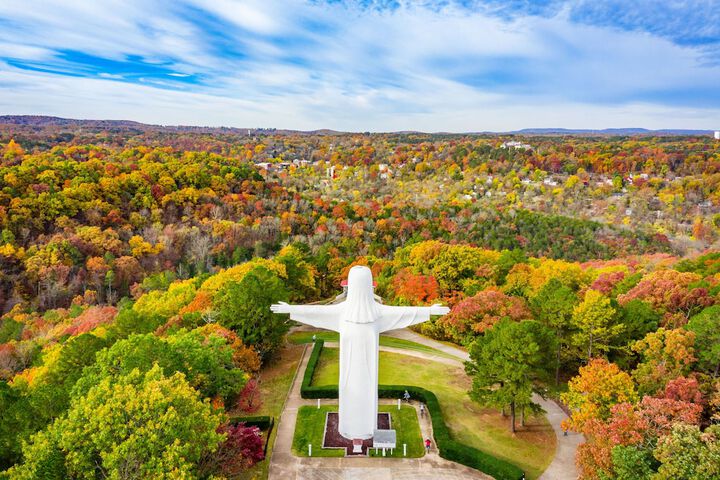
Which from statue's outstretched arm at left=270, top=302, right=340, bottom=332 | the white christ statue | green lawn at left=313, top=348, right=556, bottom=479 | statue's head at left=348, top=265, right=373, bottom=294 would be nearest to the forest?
green lawn at left=313, top=348, right=556, bottom=479

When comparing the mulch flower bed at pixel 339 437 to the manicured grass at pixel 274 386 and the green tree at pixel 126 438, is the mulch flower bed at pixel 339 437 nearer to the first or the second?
the manicured grass at pixel 274 386

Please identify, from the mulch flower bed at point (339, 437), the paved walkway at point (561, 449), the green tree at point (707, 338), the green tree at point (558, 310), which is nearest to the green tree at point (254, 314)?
the mulch flower bed at point (339, 437)

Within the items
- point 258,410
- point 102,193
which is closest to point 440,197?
→ point 102,193

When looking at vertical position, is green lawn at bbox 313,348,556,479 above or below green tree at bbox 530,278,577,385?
below

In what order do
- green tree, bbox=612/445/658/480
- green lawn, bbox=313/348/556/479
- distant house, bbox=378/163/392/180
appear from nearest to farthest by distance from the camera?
green tree, bbox=612/445/658/480, green lawn, bbox=313/348/556/479, distant house, bbox=378/163/392/180

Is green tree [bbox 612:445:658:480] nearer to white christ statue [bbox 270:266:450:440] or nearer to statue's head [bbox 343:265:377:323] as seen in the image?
white christ statue [bbox 270:266:450:440]

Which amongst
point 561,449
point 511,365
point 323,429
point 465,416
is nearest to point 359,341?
point 323,429

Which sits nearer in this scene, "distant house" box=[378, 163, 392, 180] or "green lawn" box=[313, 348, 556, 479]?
"green lawn" box=[313, 348, 556, 479]
